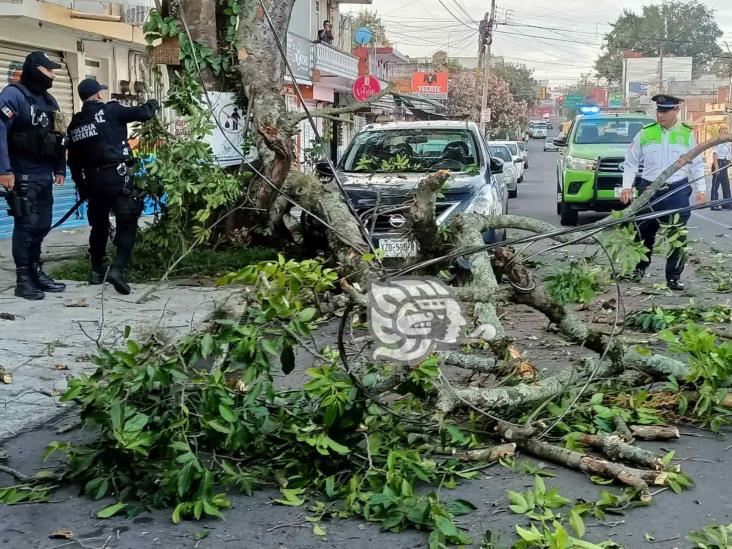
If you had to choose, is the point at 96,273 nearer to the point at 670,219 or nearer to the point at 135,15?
the point at 670,219

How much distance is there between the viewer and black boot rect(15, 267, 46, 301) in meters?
7.67

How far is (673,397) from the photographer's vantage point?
187 inches

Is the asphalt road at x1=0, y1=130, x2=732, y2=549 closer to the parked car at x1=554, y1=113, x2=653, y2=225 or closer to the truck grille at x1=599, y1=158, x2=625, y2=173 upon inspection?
the parked car at x1=554, y1=113, x2=653, y2=225

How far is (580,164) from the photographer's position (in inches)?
581

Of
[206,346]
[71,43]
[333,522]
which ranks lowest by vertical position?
[333,522]

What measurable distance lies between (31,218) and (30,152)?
0.57 metres

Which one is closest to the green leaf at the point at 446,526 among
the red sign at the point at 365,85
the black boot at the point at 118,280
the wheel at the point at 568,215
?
the black boot at the point at 118,280

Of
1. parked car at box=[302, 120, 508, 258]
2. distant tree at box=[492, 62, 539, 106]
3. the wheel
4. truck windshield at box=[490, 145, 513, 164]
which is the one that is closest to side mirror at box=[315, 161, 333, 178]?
parked car at box=[302, 120, 508, 258]

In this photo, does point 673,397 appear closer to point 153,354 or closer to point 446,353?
point 446,353

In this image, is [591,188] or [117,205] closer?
[117,205]

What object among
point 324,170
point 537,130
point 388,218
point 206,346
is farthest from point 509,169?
point 537,130

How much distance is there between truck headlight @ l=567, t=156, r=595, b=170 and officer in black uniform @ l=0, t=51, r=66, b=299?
9569 millimetres

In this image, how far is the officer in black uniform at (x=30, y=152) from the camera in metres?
7.14

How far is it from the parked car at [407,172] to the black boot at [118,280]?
192 cm
